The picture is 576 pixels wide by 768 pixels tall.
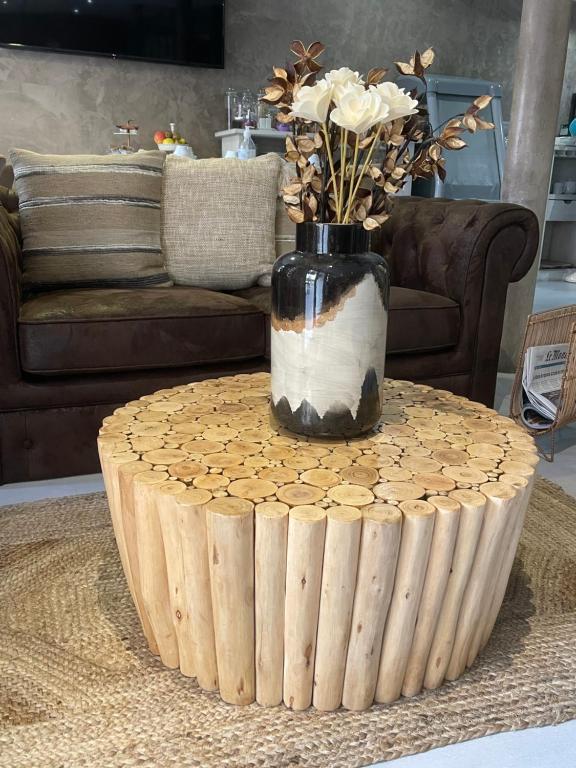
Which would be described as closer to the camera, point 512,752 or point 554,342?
point 512,752

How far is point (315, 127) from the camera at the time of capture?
111 cm

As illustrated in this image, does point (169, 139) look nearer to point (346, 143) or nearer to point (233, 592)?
point (346, 143)

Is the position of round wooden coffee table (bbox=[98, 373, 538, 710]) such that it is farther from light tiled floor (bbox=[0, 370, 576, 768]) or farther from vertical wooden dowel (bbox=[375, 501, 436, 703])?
light tiled floor (bbox=[0, 370, 576, 768])

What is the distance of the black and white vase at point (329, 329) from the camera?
109 centimetres

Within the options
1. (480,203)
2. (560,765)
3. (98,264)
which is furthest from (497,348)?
(560,765)

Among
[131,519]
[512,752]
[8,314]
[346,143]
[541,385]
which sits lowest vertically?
[512,752]

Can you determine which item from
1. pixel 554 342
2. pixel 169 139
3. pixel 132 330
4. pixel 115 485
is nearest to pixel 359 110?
pixel 115 485

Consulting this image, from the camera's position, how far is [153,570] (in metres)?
1.05

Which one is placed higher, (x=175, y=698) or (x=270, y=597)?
(x=270, y=597)

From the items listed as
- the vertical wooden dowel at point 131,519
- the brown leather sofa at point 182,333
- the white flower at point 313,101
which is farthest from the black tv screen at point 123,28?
the vertical wooden dowel at point 131,519

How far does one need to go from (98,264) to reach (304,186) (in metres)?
1.34

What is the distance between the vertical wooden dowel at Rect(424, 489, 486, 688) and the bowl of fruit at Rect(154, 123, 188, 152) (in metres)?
4.41

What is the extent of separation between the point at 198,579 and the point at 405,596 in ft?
0.99

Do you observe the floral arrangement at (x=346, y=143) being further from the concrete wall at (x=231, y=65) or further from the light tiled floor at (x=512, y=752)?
the concrete wall at (x=231, y=65)
